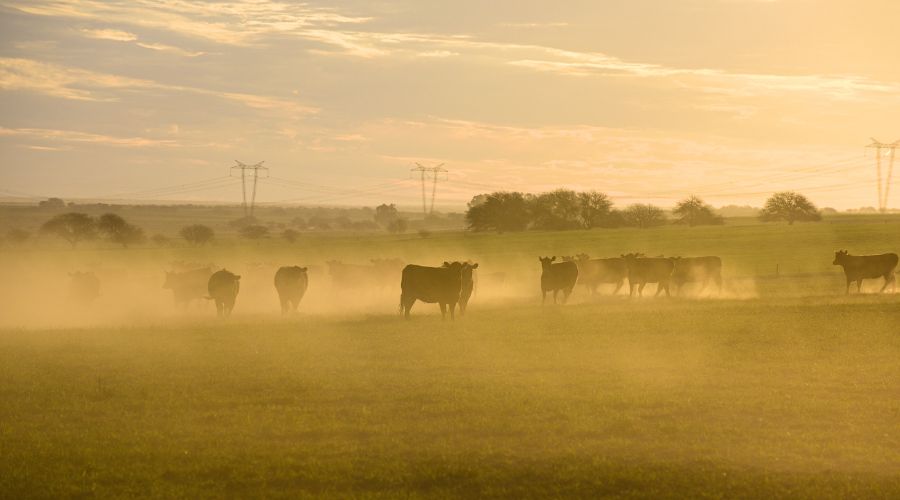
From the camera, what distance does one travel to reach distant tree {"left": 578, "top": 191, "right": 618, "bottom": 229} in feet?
429

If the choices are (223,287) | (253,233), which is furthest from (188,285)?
(253,233)

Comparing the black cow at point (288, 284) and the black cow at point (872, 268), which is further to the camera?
the black cow at point (872, 268)

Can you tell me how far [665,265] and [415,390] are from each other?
2866 cm

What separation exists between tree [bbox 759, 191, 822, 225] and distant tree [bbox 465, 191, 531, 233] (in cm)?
3358

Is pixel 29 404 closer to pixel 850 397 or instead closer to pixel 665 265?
pixel 850 397

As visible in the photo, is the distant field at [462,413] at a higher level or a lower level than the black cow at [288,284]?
lower

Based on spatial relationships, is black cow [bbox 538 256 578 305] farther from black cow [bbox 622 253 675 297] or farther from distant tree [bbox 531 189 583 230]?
distant tree [bbox 531 189 583 230]

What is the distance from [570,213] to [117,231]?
203 feet

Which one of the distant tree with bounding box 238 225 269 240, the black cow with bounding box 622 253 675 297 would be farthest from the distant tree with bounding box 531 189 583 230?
the black cow with bounding box 622 253 675 297

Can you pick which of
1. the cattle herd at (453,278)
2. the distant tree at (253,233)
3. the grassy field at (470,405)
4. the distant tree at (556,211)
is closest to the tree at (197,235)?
the distant tree at (253,233)

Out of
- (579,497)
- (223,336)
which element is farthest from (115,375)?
(579,497)

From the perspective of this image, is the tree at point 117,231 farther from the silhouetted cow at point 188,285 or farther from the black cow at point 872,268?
the black cow at point 872,268

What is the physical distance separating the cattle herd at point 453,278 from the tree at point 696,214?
87.8 m

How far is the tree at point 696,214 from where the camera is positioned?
135 meters
